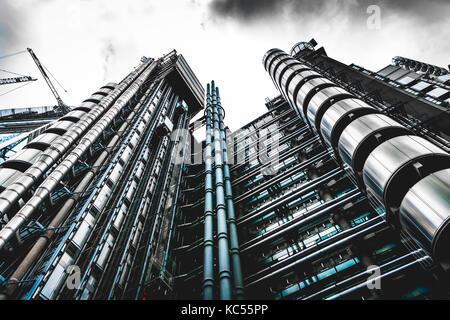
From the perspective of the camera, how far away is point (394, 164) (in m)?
9.70

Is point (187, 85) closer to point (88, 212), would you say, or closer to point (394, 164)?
point (88, 212)

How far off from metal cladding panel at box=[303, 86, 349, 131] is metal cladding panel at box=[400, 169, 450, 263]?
26.2 ft

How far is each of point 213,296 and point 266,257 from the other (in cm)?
469

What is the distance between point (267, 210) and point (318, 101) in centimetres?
744

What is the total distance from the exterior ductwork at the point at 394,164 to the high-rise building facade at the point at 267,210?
0.16 ft

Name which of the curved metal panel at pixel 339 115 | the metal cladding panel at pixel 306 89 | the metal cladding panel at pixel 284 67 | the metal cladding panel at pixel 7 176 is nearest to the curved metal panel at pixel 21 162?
the metal cladding panel at pixel 7 176

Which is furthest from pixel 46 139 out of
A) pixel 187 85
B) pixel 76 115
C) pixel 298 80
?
pixel 187 85

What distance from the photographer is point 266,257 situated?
47.1 feet

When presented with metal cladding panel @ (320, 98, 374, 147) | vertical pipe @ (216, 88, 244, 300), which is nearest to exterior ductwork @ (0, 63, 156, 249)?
vertical pipe @ (216, 88, 244, 300)

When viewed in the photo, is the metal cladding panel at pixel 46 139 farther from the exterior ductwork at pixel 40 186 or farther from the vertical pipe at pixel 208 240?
the vertical pipe at pixel 208 240

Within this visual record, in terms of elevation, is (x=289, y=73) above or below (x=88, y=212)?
above

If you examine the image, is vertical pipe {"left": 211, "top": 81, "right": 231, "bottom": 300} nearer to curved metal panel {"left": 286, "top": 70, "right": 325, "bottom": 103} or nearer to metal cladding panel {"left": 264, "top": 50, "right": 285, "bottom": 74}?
curved metal panel {"left": 286, "top": 70, "right": 325, "bottom": 103}

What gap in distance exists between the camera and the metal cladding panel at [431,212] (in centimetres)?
753

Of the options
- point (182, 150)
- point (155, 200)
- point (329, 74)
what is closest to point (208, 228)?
point (155, 200)
